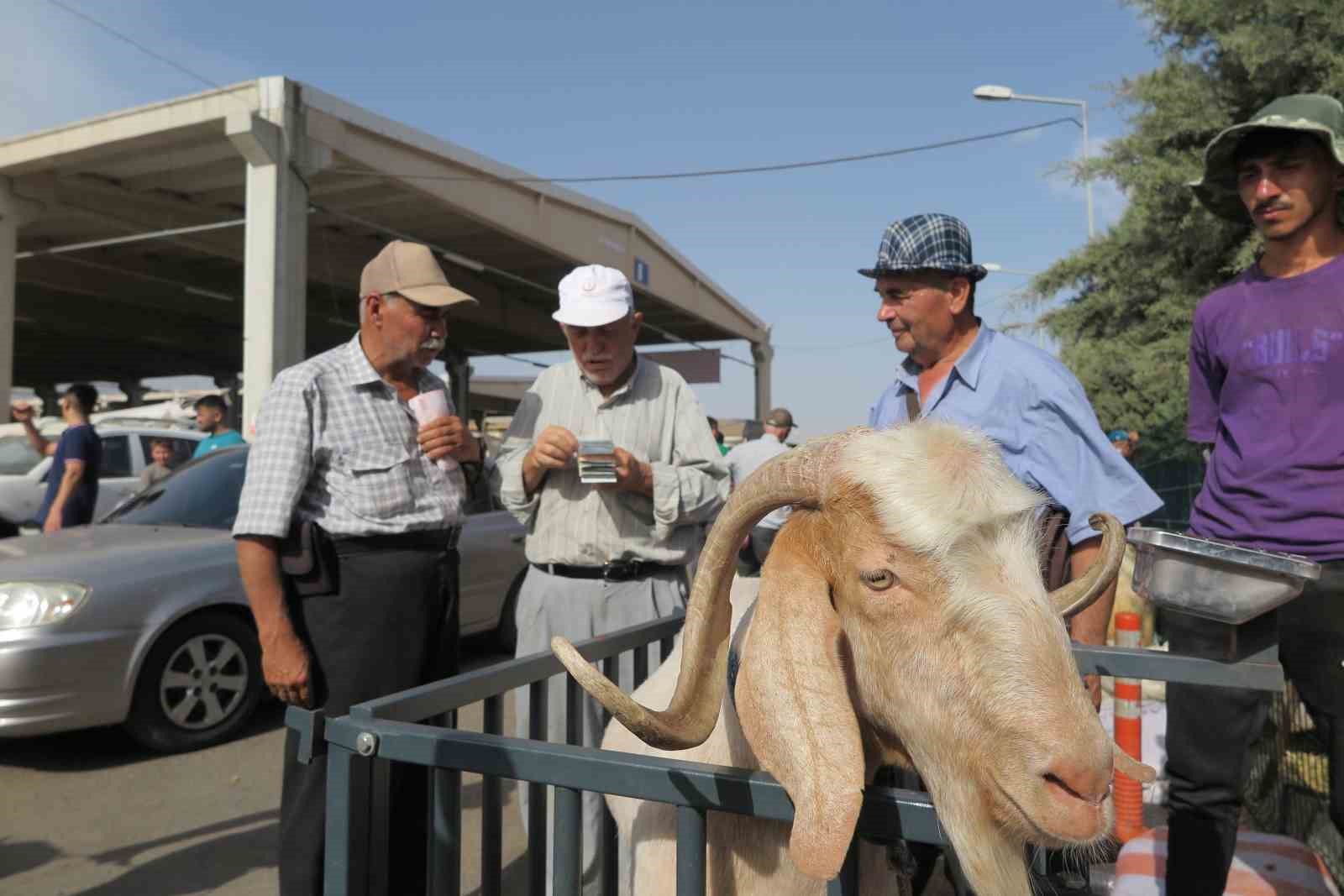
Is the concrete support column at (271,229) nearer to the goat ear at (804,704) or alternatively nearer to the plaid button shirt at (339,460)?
the plaid button shirt at (339,460)

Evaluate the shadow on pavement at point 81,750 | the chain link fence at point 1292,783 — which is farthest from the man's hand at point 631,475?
the shadow on pavement at point 81,750

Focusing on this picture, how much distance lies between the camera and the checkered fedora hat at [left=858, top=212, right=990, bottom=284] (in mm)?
2654

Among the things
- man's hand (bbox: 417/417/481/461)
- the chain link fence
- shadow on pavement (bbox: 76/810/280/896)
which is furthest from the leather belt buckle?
the chain link fence

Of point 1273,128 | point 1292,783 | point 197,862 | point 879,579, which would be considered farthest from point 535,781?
point 1292,783

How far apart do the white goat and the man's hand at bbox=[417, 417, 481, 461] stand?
1.54m

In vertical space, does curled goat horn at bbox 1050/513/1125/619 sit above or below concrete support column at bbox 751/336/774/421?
below

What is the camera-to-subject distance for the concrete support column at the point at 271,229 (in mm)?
11922

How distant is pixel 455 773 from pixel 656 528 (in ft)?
4.98

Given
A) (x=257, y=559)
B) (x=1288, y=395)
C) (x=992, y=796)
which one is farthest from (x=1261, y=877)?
(x=257, y=559)

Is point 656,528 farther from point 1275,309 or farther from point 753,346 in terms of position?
point 753,346

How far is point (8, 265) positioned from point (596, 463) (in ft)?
50.3

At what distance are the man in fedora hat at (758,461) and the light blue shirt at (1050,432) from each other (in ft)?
4.40

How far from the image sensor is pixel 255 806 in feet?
15.1

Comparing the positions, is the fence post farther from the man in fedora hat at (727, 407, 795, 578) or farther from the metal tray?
the man in fedora hat at (727, 407, 795, 578)
